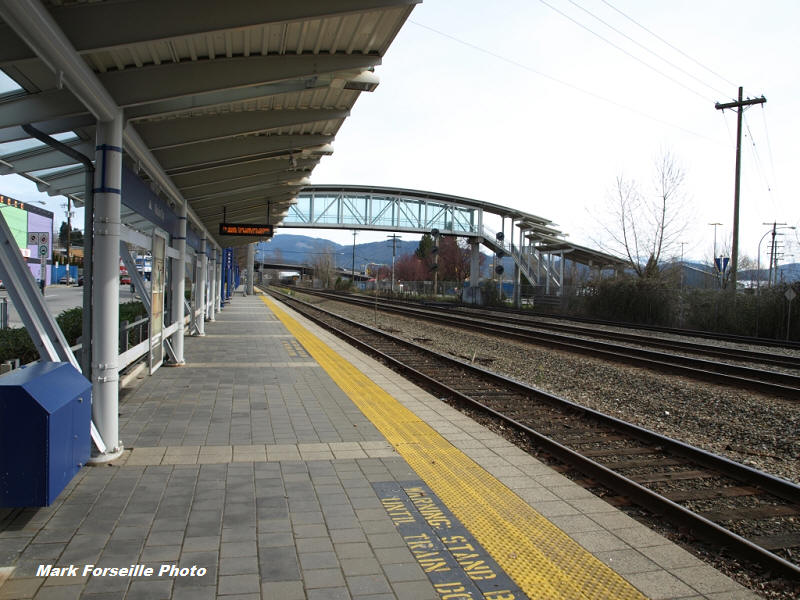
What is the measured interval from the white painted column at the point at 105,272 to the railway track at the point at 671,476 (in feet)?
13.8

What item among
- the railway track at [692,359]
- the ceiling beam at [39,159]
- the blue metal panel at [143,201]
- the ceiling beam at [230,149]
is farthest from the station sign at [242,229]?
the railway track at [692,359]

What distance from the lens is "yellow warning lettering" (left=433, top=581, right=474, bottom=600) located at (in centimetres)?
307

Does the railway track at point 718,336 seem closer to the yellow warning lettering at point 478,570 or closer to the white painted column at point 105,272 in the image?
the yellow warning lettering at point 478,570

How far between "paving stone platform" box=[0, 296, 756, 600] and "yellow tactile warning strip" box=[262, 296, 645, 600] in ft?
0.40

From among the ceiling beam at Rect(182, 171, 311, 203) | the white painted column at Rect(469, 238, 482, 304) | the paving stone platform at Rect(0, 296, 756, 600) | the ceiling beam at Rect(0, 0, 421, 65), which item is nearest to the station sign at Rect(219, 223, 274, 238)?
the ceiling beam at Rect(182, 171, 311, 203)

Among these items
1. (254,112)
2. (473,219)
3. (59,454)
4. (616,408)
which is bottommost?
(616,408)

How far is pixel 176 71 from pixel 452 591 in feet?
15.4

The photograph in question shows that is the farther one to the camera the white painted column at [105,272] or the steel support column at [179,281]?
the steel support column at [179,281]

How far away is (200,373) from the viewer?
32.9 ft

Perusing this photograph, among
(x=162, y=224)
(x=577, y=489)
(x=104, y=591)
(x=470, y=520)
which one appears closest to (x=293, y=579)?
(x=104, y=591)

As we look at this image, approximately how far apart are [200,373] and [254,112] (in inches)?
188

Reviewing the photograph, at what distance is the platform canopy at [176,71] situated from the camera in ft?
13.4

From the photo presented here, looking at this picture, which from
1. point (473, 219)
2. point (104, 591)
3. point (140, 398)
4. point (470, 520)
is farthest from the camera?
point (473, 219)

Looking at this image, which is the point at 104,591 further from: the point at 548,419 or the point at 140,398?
the point at 548,419
